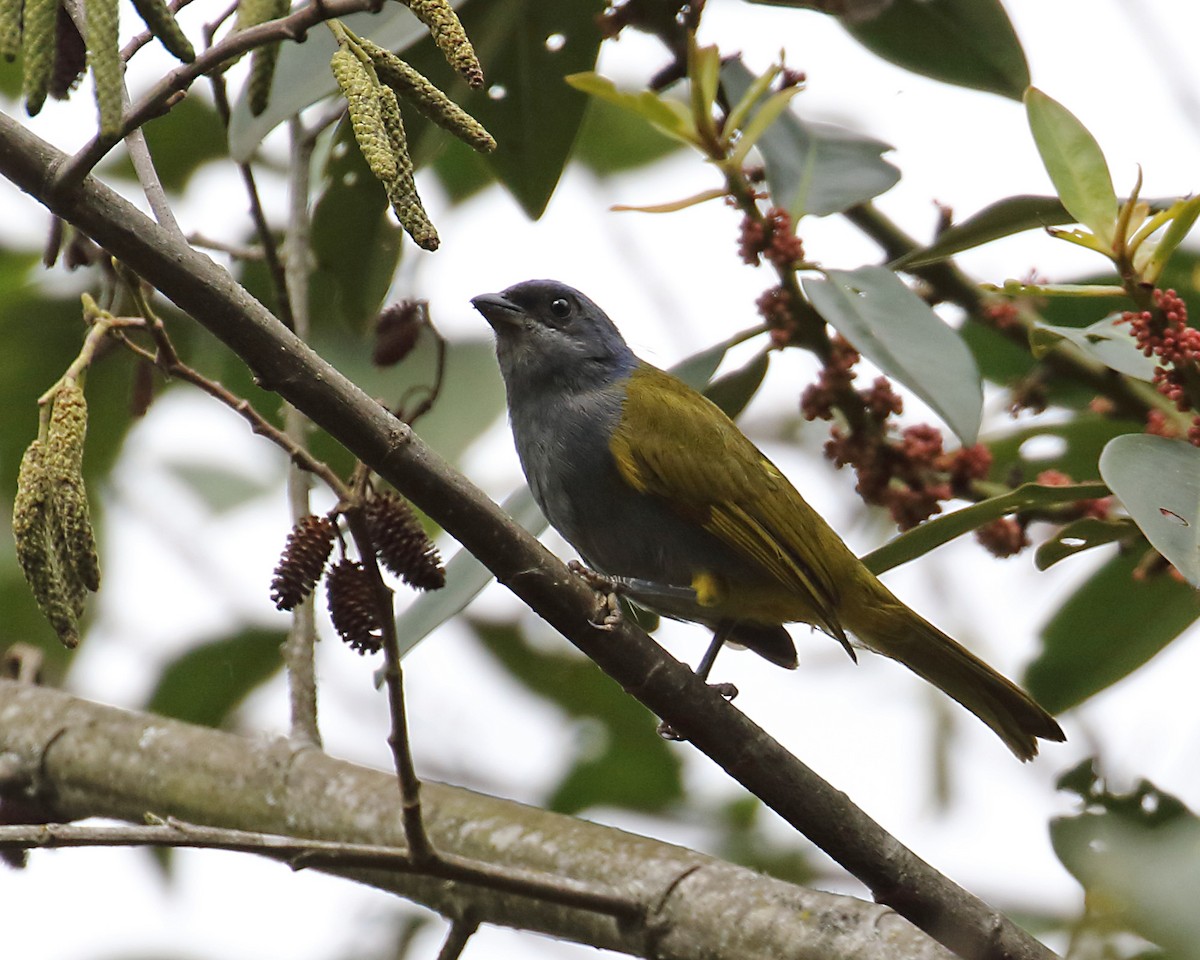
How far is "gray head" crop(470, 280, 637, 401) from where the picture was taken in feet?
13.0

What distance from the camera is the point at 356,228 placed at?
12.1 feet

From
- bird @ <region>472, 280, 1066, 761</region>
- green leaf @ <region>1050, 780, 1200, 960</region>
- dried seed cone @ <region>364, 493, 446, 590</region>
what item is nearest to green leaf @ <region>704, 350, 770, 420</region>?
bird @ <region>472, 280, 1066, 761</region>

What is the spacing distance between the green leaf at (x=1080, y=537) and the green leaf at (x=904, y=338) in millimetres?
259

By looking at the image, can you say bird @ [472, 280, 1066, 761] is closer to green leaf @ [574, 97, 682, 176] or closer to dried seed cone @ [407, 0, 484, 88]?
green leaf @ [574, 97, 682, 176]

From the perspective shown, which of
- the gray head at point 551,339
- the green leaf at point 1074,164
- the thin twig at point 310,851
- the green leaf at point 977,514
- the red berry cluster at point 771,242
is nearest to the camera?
the thin twig at point 310,851

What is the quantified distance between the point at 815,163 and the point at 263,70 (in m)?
1.59

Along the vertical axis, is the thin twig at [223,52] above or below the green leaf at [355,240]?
below

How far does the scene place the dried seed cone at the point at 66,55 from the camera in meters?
1.87

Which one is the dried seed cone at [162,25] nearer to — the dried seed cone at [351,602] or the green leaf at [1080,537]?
the dried seed cone at [351,602]

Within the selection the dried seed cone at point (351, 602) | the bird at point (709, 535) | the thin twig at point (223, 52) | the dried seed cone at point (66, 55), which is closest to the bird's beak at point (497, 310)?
the bird at point (709, 535)

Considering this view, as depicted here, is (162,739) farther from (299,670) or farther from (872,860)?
(872,860)

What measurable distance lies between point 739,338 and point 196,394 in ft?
7.70

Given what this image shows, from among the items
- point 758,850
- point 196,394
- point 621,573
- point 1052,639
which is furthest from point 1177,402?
point 196,394

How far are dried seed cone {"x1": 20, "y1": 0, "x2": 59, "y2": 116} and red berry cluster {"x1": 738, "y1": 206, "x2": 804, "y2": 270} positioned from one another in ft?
5.42
